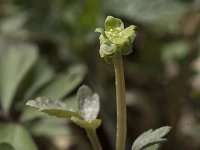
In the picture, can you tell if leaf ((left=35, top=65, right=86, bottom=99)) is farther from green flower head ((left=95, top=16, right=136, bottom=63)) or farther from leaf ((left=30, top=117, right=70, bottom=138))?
green flower head ((left=95, top=16, right=136, bottom=63))

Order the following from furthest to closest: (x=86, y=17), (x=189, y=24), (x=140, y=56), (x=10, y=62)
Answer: (x=189, y=24) < (x=140, y=56) < (x=86, y=17) < (x=10, y=62)

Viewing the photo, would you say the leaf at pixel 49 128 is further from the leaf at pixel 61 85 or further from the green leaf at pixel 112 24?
the green leaf at pixel 112 24

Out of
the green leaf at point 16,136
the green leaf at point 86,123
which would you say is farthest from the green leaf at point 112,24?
the green leaf at point 16,136

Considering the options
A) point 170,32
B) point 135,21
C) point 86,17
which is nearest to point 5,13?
point 86,17

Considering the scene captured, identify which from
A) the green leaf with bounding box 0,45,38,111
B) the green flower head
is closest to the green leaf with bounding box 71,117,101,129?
the green flower head

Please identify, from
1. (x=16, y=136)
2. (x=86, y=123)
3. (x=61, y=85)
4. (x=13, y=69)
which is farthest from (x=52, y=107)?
(x=13, y=69)

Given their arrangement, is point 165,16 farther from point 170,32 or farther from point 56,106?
point 56,106
